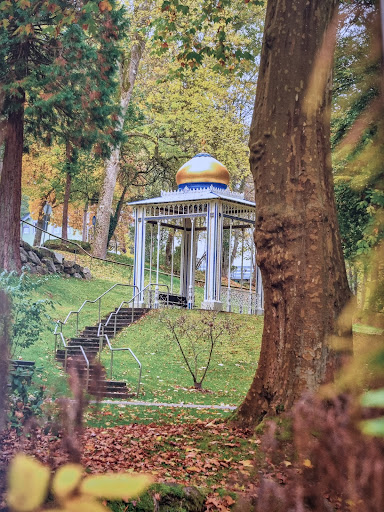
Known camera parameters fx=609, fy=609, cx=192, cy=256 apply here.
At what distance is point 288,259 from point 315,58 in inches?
81.0

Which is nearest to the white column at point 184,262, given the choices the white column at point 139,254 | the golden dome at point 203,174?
the white column at point 139,254

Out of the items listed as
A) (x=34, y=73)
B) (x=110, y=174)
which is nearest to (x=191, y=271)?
(x=34, y=73)

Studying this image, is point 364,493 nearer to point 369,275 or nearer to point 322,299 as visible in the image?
point 369,275

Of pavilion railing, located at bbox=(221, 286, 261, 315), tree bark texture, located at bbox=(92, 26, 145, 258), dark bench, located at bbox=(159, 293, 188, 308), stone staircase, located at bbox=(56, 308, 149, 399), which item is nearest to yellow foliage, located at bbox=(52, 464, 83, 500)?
stone staircase, located at bbox=(56, 308, 149, 399)

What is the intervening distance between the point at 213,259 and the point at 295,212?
14.0 m

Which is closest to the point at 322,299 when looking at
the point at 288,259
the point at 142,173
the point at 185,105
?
the point at 288,259

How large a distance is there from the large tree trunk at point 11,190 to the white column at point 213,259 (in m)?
5.99

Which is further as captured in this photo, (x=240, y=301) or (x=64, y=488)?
(x=240, y=301)

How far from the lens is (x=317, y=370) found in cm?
560

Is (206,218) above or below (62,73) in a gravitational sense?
below

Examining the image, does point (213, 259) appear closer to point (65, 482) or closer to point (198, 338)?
point (198, 338)

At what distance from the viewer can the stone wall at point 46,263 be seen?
73.4 feet

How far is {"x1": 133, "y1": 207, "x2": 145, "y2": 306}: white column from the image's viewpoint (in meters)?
20.7

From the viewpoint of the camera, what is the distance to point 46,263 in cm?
2322
